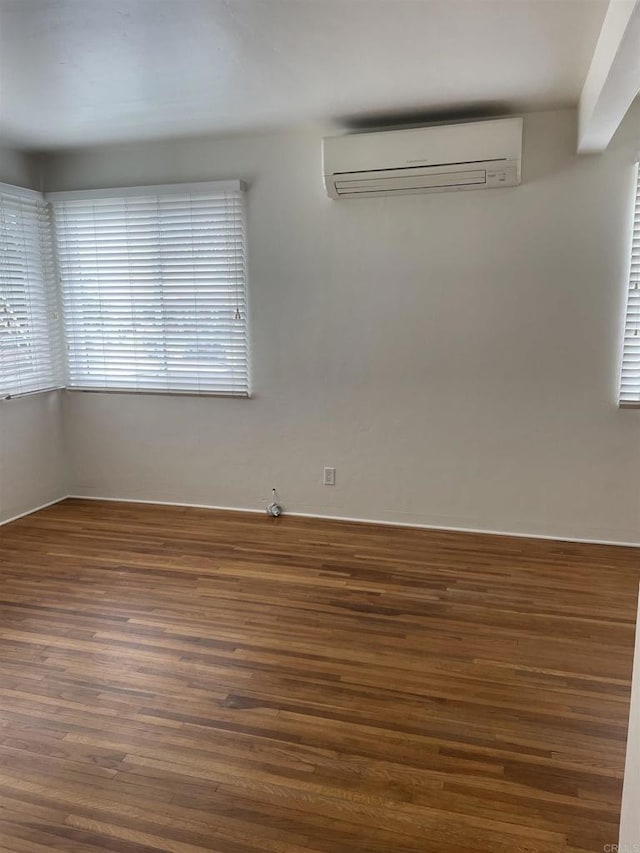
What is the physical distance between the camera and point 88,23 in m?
2.30

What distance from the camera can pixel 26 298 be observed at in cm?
441

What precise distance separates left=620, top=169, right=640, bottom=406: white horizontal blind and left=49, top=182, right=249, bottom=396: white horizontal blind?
2.40 m

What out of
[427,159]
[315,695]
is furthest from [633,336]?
[315,695]

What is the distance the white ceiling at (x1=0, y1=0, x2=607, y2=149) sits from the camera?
2232 millimetres

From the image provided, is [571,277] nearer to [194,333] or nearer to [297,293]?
[297,293]

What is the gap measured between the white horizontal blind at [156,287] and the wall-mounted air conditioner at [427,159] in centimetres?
81

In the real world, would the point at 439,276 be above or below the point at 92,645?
above

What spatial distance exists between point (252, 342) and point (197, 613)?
1957mm

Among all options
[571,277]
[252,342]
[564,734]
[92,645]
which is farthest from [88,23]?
[564,734]

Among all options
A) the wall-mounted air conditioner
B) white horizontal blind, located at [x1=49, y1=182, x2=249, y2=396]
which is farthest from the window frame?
white horizontal blind, located at [x1=49, y1=182, x2=249, y2=396]

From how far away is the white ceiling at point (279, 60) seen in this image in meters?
2.23

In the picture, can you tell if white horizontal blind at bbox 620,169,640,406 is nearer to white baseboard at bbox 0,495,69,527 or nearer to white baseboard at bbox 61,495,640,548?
white baseboard at bbox 61,495,640,548

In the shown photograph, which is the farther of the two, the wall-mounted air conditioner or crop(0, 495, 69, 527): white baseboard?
crop(0, 495, 69, 527): white baseboard

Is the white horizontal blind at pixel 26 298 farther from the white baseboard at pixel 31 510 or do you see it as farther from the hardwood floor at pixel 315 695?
the hardwood floor at pixel 315 695
